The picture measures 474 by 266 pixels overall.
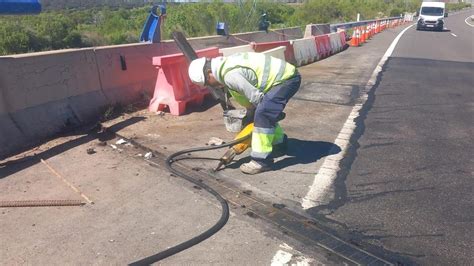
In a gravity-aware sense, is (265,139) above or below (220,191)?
above

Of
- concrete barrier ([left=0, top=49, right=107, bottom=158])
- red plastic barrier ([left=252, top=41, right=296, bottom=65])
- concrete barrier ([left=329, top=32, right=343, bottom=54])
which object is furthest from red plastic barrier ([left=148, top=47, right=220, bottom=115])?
concrete barrier ([left=329, top=32, right=343, bottom=54])

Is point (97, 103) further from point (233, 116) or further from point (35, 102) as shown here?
point (233, 116)

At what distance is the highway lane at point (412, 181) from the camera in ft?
11.9

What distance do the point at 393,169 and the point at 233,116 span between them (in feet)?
6.89

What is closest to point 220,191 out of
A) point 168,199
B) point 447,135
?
point 168,199

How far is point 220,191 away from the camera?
180 inches

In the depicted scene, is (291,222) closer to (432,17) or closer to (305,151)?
(305,151)

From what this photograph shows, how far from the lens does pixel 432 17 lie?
36.2 m

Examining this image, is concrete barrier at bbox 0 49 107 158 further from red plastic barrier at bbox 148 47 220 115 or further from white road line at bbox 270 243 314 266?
white road line at bbox 270 243 314 266

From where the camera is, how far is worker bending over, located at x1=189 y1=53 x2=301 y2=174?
4.78 m

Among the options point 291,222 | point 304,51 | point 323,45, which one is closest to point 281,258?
point 291,222

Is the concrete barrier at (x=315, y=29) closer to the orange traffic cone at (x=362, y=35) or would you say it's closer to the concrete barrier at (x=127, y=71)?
the orange traffic cone at (x=362, y=35)

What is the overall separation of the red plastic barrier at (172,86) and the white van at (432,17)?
33.8 m

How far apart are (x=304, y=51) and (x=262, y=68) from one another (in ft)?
33.2
